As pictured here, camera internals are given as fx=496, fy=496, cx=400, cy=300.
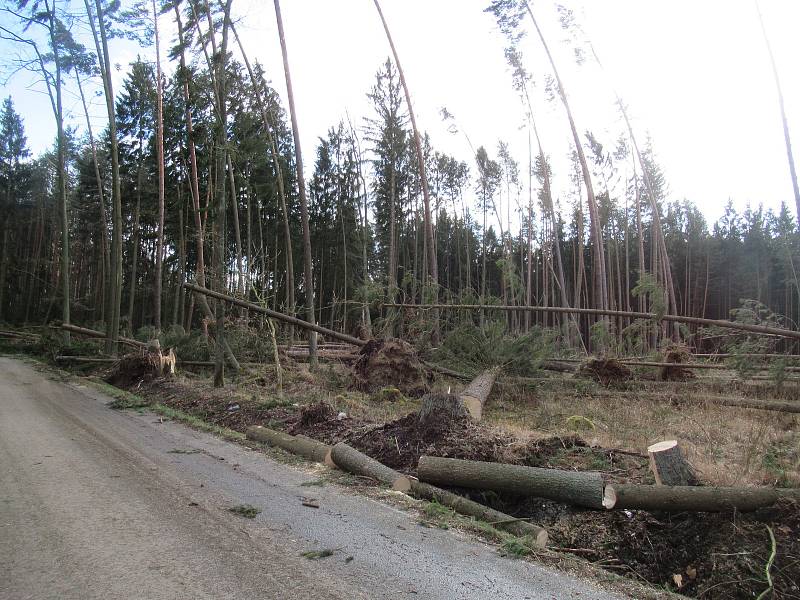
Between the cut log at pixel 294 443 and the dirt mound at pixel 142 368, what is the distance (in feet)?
22.6

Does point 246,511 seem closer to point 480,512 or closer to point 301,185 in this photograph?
point 480,512

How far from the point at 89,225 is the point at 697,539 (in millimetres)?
44362

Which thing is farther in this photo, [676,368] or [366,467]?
[676,368]

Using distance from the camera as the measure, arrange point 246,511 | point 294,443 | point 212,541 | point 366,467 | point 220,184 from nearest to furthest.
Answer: point 212,541, point 246,511, point 366,467, point 294,443, point 220,184

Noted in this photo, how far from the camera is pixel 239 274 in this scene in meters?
11.2

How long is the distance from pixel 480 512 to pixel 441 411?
187 centimetres

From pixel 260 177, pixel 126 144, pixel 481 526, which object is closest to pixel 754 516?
pixel 481 526

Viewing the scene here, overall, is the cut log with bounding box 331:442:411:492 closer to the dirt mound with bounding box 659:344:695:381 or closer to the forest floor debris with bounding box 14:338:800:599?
the forest floor debris with bounding box 14:338:800:599

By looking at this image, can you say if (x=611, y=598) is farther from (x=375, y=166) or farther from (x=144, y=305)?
(x=144, y=305)

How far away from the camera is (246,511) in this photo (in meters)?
4.13

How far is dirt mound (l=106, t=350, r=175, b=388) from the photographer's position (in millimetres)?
13094

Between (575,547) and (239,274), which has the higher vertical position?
(239,274)

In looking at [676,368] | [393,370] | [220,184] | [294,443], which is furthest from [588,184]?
[294,443]

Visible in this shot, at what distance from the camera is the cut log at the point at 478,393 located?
7906 mm
